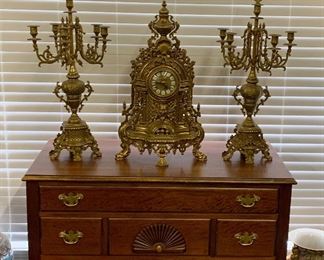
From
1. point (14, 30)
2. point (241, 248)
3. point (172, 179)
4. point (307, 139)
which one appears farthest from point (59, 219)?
point (307, 139)

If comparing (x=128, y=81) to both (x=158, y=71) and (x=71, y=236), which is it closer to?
(x=158, y=71)

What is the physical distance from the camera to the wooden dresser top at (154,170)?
6.07 ft

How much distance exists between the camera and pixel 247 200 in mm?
1874

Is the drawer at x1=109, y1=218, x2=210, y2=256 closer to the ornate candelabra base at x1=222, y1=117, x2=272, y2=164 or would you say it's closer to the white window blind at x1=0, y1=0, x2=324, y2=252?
the ornate candelabra base at x1=222, y1=117, x2=272, y2=164

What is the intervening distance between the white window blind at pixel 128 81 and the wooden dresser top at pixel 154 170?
248 mm

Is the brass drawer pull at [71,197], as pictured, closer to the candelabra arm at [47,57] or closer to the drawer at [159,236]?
the drawer at [159,236]

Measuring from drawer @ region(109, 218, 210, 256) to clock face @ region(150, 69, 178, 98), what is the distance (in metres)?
0.46

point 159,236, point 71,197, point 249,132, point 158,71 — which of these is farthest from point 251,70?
point 71,197

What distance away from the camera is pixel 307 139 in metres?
2.34

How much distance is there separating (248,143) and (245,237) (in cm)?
35

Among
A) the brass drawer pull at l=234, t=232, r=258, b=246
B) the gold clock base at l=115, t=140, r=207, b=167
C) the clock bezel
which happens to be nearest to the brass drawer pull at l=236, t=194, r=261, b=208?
the brass drawer pull at l=234, t=232, r=258, b=246

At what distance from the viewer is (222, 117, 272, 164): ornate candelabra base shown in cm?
200

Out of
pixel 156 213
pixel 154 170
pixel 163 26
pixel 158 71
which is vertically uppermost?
pixel 163 26

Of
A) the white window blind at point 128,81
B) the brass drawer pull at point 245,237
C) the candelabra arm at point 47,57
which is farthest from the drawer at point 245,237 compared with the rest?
the candelabra arm at point 47,57
